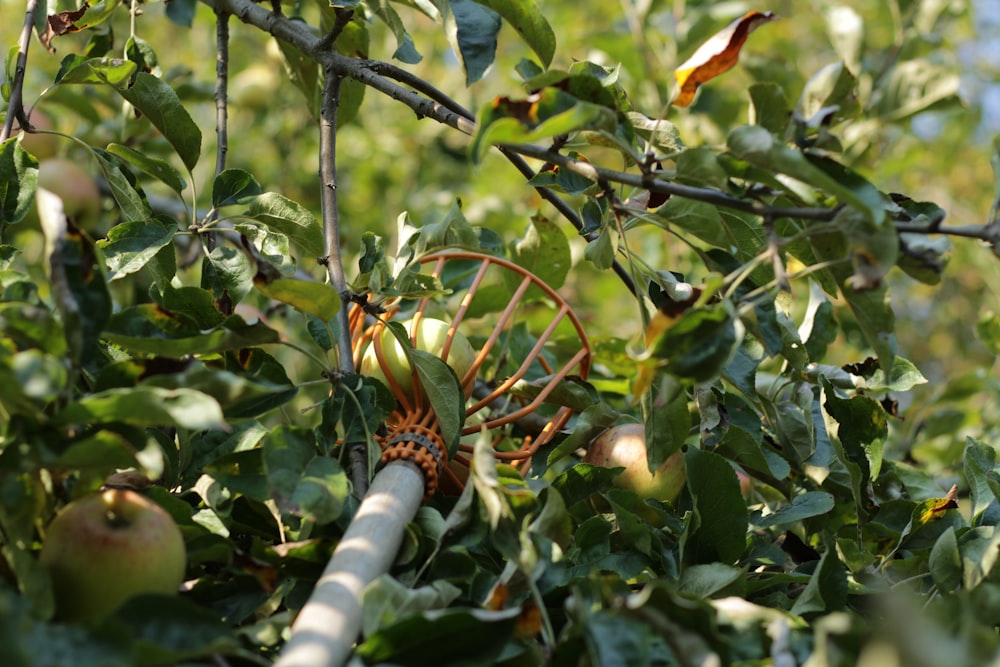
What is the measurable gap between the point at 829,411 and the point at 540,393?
30 cm

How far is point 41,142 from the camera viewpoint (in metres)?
1.60

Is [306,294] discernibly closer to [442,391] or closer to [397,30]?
[442,391]

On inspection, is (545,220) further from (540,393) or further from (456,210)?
(540,393)

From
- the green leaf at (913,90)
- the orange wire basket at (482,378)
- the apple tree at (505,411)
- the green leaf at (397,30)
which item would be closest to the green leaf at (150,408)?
the apple tree at (505,411)

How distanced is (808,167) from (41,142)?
1.47 metres

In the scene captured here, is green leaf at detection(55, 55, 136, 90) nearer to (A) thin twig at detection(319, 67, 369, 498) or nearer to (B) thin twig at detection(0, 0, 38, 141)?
(B) thin twig at detection(0, 0, 38, 141)

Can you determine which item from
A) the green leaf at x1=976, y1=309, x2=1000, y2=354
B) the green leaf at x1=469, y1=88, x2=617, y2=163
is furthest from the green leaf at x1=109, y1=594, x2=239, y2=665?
the green leaf at x1=976, y1=309, x2=1000, y2=354

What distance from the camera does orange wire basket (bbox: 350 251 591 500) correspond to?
0.80 meters

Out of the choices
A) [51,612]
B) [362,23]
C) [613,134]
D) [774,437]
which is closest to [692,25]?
[362,23]

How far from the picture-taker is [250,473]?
0.69 m

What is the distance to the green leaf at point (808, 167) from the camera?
57 centimetres

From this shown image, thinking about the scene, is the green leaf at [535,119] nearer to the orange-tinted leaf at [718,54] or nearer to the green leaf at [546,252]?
the orange-tinted leaf at [718,54]

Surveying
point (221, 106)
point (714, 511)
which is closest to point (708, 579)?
point (714, 511)

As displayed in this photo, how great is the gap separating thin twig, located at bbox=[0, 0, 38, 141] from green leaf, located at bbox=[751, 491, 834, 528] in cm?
82
